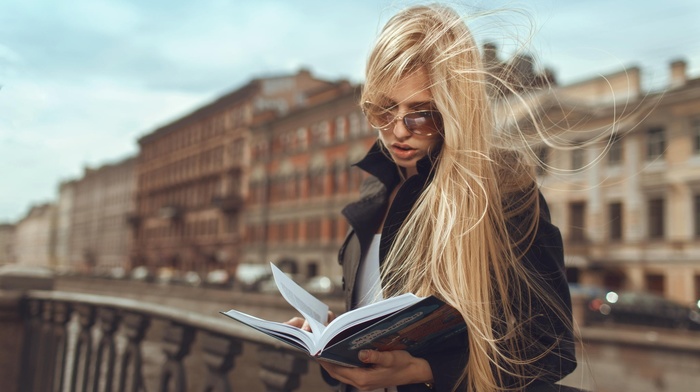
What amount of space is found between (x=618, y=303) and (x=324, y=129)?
76.2 feet

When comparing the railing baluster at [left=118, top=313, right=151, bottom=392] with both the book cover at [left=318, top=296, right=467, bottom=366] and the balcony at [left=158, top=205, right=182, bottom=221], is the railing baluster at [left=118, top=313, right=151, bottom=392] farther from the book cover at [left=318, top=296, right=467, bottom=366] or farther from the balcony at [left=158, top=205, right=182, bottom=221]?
the balcony at [left=158, top=205, right=182, bottom=221]

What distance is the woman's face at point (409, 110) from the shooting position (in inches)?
59.3

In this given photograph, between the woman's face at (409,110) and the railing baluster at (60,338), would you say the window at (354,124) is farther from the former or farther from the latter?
the woman's face at (409,110)

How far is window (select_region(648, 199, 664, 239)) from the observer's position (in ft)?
84.9

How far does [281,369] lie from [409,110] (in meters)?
1.16

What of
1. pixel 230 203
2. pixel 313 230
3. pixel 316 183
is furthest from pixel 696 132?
pixel 230 203

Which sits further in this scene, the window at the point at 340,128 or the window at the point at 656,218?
the window at the point at 340,128

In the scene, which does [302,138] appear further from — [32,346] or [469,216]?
[469,216]

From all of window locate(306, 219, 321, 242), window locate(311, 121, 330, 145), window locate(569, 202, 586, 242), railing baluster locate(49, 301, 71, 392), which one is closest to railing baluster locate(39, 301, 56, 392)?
railing baluster locate(49, 301, 71, 392)

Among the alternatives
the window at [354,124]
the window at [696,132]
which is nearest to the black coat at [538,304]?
the window at [696,132]

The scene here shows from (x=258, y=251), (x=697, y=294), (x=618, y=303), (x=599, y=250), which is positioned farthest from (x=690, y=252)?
(x=258, y=251)

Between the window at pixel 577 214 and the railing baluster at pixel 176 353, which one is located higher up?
the window at pixel 577 214

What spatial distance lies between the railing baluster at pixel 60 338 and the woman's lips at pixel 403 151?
3.27 metres

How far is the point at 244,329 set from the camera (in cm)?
251
